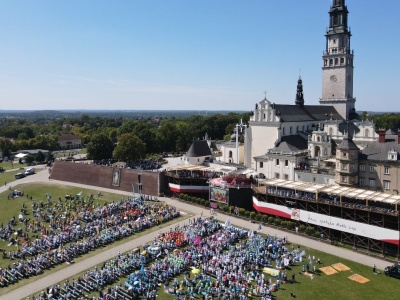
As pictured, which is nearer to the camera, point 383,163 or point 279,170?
point 383,163

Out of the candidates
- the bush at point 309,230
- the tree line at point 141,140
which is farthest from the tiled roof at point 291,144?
the tree line at point 141,140

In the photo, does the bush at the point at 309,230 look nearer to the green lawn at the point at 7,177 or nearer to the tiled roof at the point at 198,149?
the tiled roof at the point at 198,149

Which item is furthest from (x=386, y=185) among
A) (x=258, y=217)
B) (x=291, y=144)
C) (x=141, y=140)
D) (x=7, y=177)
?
(x=7, y=177)

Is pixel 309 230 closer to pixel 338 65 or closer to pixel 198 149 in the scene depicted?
pixel 198 149

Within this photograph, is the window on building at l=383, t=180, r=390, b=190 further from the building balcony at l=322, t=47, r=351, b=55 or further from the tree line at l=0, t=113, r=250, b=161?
the tree line at l=0, t=113, r=250, b=161

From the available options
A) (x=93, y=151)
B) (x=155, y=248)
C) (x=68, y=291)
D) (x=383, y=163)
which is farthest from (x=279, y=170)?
(x=93, y=151)

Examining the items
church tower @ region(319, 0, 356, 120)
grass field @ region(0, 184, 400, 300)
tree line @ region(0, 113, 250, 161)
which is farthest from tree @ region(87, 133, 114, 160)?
grass field @ region(0, 184, 400, 300)

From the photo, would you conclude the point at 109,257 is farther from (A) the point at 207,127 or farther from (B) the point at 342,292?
(A) the point at 207,127
